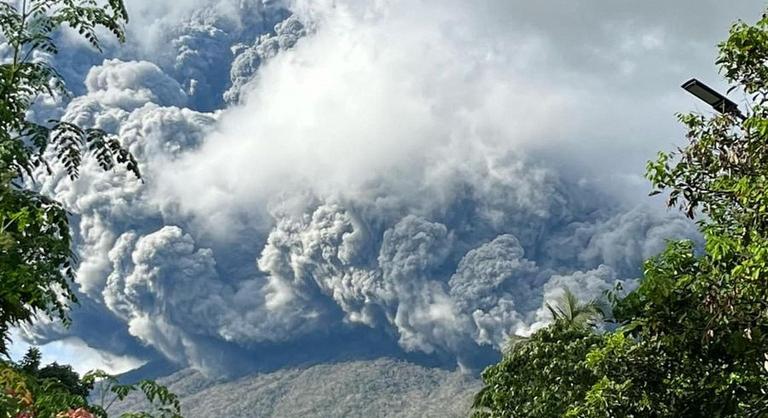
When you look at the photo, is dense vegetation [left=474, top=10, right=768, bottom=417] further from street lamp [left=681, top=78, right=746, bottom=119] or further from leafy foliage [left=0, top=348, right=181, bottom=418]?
leafy foliage [left=0, top=348, right=181, bottom=418]

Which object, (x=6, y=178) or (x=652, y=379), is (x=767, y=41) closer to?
(x=652, y=379)

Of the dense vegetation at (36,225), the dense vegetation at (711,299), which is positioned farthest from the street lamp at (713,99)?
the dense vegetation at (36,225)

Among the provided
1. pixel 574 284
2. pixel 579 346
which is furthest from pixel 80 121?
pixel 579 346

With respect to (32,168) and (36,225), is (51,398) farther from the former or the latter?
(32,168)

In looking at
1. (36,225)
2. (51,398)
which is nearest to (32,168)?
(36,225)

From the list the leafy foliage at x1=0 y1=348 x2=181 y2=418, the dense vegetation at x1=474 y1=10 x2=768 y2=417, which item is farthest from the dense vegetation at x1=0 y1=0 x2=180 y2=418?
the dense vegetation at x1=474 y1=10 x2=768 y2=417

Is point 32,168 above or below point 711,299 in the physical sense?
above
